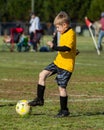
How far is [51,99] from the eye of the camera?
1270 cm

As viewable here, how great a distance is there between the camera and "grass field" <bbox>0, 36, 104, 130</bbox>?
9.40 meters

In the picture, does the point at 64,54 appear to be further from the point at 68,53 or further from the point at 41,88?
the point at 41,88

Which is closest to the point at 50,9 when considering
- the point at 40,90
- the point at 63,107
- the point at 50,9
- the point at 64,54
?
the point at 50,9

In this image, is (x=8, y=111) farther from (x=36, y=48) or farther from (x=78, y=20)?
(x=78, y=20)

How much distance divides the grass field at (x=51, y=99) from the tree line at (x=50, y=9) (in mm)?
48107

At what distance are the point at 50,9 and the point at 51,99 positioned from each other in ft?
191

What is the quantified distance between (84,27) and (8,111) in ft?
184

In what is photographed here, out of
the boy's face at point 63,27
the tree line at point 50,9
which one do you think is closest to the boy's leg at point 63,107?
the boy's face at point 63,27

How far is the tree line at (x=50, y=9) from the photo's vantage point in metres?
69.1

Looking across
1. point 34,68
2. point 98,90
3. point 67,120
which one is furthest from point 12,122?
point 34,68

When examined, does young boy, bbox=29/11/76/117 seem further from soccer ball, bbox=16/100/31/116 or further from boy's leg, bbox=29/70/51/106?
soccer ball, bbox=16/100/31/116

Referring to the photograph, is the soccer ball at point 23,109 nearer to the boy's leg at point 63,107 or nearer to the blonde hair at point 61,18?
the boy's leg at point 63,107

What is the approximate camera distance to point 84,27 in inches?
2618

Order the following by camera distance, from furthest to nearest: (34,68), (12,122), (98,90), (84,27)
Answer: (84,27) → (34,68) → (98,90) → (12,122)
